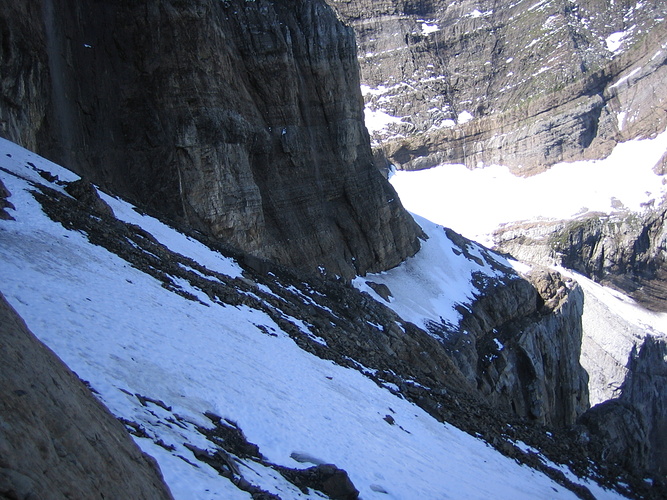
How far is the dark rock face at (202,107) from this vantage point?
23.2 metres

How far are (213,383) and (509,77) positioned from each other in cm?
13736

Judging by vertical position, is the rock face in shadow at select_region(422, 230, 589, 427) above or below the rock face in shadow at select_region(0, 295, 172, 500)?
below

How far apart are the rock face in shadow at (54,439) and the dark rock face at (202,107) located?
62.3 feet

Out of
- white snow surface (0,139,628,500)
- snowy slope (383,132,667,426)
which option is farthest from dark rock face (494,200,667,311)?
white snow surface (0,139,628,500)

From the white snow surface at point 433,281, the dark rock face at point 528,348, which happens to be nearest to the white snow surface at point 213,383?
the dark rock face at point 528,348

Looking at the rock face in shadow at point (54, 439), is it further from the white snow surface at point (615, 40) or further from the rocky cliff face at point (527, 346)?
the white snow surface at point (615, 40)

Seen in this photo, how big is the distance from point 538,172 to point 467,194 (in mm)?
15510

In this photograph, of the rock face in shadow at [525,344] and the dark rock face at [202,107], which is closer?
the dark rock face at [202,107]

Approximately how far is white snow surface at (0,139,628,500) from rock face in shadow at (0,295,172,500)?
101 centimetres

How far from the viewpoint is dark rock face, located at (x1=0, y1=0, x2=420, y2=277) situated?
76.0 feet

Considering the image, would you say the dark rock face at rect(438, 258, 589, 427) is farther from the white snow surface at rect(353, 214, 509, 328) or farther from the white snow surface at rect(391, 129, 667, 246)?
the white snow surface at rect(391, 129, 667, 246)

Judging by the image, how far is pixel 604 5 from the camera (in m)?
127

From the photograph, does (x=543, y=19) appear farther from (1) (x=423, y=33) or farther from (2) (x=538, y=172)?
(2) (x=538, y=172)

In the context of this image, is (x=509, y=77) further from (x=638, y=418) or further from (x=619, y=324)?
(x=638, y=418)
